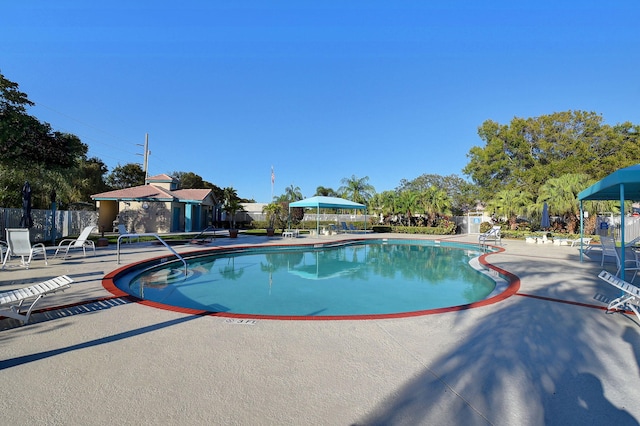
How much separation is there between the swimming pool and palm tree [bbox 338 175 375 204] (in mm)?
22668

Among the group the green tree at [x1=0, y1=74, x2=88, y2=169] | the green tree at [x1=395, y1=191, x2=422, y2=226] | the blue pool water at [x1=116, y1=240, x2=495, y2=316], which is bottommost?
the blue pool water at [x1=116, y1=240, x2=495, y2=316]

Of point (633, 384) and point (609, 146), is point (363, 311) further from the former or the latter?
point (609, 146)

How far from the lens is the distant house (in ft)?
73.0

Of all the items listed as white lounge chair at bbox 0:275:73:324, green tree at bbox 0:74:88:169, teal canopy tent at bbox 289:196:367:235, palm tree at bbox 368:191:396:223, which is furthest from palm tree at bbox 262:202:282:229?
white lounge chair at bbox 0:275:73:324

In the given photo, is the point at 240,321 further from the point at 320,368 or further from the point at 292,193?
the point at 292,193

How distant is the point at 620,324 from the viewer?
4.05 metres

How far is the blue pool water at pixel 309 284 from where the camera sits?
20.3 ft

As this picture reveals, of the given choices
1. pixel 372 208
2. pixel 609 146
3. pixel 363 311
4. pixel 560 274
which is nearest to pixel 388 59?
pixel 372 208

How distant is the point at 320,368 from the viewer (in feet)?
9.16

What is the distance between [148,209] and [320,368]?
2340 centimetres

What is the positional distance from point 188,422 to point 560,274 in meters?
8.57

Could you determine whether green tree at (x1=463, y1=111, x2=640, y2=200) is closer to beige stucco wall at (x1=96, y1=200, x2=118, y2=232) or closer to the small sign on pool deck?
the small sign on pool deck

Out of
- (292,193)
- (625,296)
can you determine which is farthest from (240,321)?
(292,193)

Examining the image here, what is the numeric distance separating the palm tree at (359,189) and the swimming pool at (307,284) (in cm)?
2267
